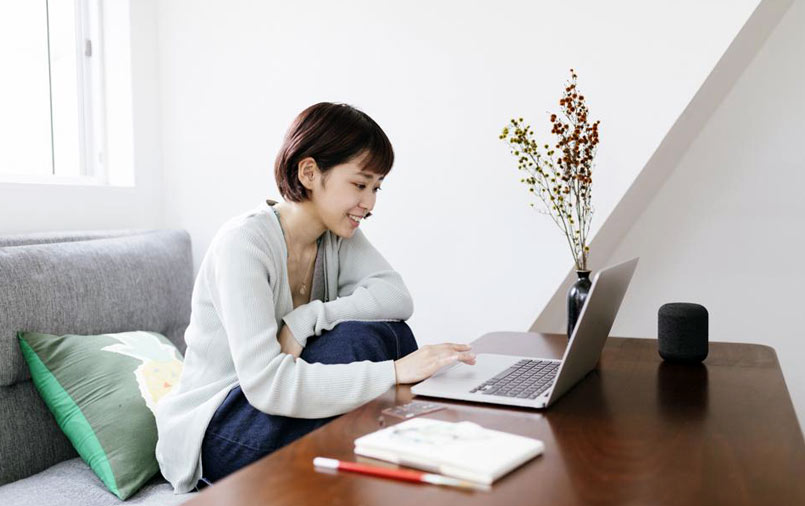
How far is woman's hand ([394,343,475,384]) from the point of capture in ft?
4.02

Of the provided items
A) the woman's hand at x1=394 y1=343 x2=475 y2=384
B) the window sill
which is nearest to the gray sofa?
the window sill

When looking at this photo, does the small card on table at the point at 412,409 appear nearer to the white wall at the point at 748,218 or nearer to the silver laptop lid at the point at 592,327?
the silver laptop lid at the point at 592,327

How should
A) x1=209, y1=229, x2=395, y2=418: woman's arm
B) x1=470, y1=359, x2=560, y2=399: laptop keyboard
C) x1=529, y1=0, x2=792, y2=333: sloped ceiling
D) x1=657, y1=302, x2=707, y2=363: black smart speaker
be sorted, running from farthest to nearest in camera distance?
x1=529, y1=0, x2=792, y2=333: sloped ceiling < x1=657, y1=302, x2=707, y2=363: black smart speaker < x1=209, y1=229, x2=395, y2=418: woman's arm < x1=470, y1=359, x2=560, y2=399: laptop keyboard

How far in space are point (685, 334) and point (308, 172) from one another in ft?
2.62

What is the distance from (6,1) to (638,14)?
1.78 metres

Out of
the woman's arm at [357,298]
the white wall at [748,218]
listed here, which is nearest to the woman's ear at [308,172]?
the woman's arm at [357,298]

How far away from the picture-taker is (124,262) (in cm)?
195

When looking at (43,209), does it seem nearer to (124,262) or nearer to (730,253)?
(124,262)

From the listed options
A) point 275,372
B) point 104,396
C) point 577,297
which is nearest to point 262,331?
point 275,372

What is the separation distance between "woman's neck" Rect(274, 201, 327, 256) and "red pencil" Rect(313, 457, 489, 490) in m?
0.86

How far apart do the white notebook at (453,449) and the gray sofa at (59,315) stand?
0.63 metres

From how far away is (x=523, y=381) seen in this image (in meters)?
1.22

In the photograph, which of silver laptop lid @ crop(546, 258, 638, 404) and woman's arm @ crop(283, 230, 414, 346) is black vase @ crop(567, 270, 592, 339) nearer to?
silver laptop lid @ crop(546, 258, 638, 404)

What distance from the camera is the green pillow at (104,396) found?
152 cm
